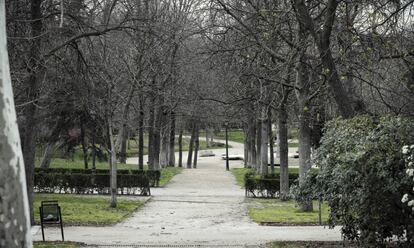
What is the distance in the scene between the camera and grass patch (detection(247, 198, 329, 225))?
17.4 metres

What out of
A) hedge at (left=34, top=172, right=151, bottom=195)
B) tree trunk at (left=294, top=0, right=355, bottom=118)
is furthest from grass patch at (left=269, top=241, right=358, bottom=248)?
hedge at (left=34, top=172, right=151, bottom=195)

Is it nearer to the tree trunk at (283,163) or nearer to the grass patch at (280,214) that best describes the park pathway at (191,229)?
the grass patch at (280,214)

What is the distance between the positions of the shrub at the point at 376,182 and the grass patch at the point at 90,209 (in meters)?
8.89

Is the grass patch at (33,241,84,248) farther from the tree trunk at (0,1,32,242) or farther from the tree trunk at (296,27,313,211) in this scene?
the tree trunk at (0,1,32,242)

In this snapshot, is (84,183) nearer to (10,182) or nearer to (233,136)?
(10,182)

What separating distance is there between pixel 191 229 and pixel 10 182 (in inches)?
516

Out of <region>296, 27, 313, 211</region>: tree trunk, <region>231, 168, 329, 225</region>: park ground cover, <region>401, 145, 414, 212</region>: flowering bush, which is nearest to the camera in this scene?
<region>401, 145, 414, 212</region>: flowering bush

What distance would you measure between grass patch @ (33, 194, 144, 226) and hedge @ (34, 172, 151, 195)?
0.83 metres

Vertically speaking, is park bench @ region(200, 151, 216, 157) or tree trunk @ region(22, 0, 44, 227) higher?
tree trunk @ region(22, 0, 44, 227)

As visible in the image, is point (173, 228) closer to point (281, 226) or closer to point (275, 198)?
point (281, 226)

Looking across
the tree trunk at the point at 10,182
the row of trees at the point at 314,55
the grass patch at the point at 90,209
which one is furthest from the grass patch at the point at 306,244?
the tree trunk at the point at 10,182

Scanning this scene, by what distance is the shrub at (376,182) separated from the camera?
944 cm

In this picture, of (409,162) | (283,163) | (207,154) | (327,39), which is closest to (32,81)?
(327,39)

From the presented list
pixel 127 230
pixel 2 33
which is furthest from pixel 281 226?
pixel 2 33
